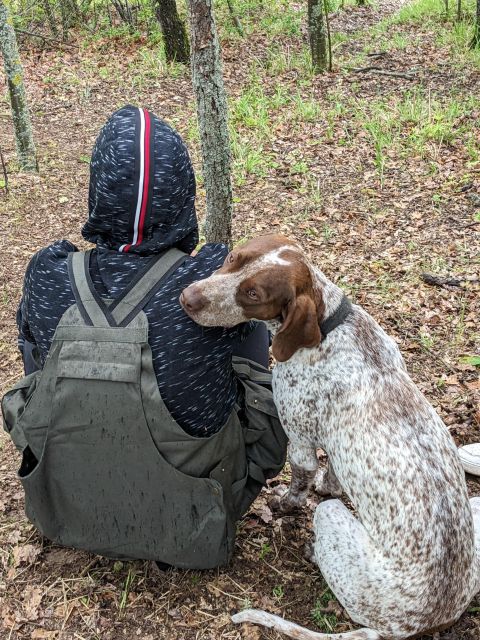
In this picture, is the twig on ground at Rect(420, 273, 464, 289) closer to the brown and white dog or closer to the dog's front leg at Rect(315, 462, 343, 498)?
the dog's front leg at Rect(315, 462, 343, 498)

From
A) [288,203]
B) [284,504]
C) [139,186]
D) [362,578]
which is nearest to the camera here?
[139,186]

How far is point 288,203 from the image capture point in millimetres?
7773

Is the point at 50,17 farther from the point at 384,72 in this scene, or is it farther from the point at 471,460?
the point at 471,460

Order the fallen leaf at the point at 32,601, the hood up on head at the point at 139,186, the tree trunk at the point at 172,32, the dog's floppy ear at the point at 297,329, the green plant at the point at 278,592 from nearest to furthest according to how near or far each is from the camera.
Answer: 1. the hood up on head at the point at 139,186
2. the dog's floppy ear at the point at 297,329
3. the fallen leaf at the point at 32,601
4. the green plant at the point at 278,592
5. the tree trunk at the point at 172,32

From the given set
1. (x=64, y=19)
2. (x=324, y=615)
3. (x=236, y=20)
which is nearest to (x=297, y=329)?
(x=324, y=615)

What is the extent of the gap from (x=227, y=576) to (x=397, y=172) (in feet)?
19.6

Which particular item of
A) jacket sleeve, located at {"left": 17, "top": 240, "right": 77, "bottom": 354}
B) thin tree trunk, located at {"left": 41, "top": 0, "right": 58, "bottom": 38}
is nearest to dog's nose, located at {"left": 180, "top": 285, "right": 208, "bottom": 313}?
jacket sleeve, located at {"left": 17, "top": 240, "right": 77, "bottom": 354}

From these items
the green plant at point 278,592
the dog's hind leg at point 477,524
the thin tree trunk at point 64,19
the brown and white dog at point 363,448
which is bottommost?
the green plant at point 278,592

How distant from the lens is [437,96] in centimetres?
974

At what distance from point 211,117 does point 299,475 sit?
2.77 m

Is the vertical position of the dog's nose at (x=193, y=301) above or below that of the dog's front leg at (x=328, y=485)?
above

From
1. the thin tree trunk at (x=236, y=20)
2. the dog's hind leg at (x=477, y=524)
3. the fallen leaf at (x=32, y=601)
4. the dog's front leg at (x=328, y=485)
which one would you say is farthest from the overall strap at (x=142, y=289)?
the thin tree trunk at (x=236, y=20)

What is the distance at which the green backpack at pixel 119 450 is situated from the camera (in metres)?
2.75

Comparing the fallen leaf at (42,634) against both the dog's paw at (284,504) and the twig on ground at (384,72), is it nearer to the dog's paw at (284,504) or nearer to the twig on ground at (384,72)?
the dog's paw at (284,504)
